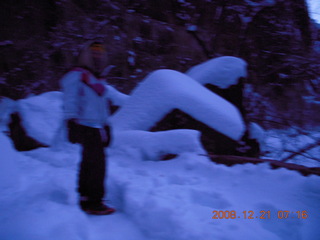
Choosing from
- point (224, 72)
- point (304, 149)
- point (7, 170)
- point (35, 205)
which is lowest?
point (304, 149)

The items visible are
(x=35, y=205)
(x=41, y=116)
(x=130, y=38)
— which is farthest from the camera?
(x=130, y=38)

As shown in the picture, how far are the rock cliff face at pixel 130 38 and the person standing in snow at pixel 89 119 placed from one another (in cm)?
574

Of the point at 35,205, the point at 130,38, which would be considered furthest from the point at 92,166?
the point at 130,38

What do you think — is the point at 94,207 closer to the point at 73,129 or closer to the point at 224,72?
the point at 73,129

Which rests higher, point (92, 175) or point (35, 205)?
point (92, 175)

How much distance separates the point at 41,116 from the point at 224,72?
356 centimetres

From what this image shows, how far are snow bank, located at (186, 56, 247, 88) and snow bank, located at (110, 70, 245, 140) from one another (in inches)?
41.7

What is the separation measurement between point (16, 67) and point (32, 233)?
7.57m

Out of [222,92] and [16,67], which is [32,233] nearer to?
[222,92]

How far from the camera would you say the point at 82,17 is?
822 centimetres

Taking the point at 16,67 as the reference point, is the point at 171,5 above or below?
above

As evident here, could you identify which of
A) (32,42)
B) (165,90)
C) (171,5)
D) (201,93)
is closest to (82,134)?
(165,90)

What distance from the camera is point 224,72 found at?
4930 millimetres

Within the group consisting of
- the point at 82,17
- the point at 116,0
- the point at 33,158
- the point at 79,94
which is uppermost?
the point at 116,0
